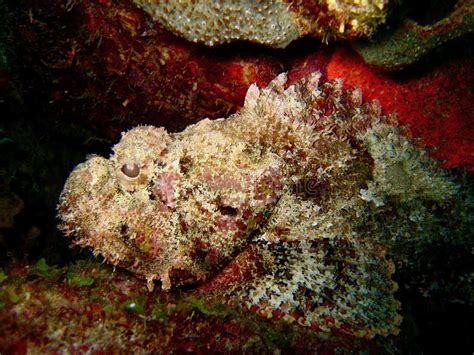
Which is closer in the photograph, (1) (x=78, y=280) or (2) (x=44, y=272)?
(2) (x=44, y=272)

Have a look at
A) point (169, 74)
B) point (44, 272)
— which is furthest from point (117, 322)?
point (169, 74)

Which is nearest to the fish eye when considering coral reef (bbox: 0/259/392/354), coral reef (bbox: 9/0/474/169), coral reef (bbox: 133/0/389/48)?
coral reef (bbox: 0/259/392/354)

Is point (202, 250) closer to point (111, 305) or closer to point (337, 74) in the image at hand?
point (111, 305)

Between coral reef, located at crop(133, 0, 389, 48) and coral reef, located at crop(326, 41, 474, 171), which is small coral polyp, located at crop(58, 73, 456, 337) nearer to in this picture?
coral reef, located at crop(326, 41, 474, 171)

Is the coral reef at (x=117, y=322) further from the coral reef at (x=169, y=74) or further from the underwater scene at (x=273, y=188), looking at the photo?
the coral reef at (x=169, y=74)

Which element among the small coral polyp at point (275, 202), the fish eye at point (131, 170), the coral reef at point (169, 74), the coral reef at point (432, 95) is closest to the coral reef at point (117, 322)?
the small coral polyp at point (275, 202)

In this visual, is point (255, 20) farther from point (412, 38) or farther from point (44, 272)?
point (44, 272)
